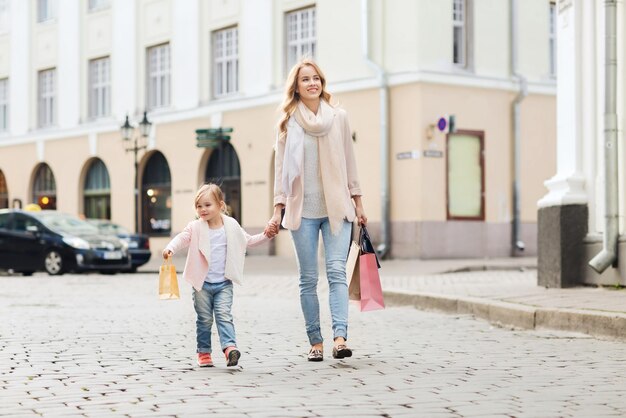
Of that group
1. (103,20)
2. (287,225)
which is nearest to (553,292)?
(287,225)

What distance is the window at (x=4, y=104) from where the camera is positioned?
38812mm

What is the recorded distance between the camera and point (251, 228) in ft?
95.8

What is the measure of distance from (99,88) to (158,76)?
3012 millimetres

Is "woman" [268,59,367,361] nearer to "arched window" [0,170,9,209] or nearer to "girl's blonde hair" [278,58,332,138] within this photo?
"girl's blonde hair" [278,58,332,138]

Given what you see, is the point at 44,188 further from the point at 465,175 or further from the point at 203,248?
the point at 203,248

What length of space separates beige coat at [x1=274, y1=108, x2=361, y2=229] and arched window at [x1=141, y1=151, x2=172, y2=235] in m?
24.9

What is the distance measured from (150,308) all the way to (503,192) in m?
15.5

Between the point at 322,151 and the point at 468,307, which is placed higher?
the point at 322,151

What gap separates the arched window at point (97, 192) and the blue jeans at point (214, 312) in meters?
27.8

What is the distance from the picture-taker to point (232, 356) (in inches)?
270

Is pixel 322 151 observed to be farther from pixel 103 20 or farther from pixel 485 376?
pixel 103 20

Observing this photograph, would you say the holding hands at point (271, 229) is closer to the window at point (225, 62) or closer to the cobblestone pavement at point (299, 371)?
the cobblestone pavement at point (299, 371)

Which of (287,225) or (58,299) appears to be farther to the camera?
(58,299)

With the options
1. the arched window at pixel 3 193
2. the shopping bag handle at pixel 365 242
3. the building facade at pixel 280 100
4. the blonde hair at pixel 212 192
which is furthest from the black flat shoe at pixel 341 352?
the arched window at pixel 3 193
